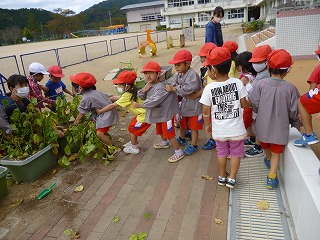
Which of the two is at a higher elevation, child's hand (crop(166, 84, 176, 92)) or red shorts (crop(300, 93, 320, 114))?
child's hand (crop(166, 84, 176, 92))

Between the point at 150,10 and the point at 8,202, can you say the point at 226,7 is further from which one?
the point at 8,202

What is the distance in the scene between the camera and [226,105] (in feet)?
8.86

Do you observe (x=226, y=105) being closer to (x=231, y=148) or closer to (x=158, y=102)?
(x=231, y=148)

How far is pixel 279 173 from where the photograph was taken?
3.19 meters

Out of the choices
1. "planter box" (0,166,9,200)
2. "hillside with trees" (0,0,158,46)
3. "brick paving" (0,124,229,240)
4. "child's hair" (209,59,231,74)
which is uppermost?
"hillside with trees" (0,0,158,46)

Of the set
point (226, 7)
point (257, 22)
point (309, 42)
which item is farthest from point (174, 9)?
point (309, 42)

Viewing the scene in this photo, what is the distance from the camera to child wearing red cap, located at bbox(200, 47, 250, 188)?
2.64m

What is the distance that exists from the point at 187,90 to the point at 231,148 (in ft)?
3.22

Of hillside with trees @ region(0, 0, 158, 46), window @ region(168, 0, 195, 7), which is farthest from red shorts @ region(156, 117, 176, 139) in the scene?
hillside with trees @ region(0, 0, 158, 46)

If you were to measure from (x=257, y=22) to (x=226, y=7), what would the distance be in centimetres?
3079

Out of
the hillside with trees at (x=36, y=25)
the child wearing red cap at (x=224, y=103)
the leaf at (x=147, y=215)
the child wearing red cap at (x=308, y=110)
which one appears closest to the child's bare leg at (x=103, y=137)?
the leaf at (x=147, y=215)

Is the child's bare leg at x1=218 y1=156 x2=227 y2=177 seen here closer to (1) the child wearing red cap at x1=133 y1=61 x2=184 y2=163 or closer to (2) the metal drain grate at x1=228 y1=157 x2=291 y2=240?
(2) the metal drain grate at x1=228 y1=157 x2=291 y2=240

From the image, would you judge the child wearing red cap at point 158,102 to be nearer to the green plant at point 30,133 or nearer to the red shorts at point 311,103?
the green plant at point 30,133

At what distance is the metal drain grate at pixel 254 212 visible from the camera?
2.39 m
